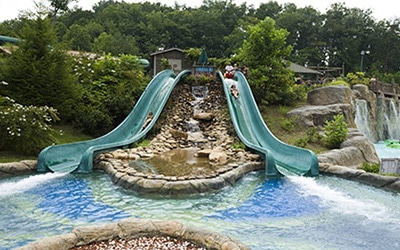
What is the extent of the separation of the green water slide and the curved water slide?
2585 mm

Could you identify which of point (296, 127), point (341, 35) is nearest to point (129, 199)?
point (296, 127)

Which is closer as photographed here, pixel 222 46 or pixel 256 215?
pixel 256 215

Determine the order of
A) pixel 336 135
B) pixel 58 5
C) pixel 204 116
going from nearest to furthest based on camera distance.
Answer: pixel 336 135 → pixel 204 116 → pixel 58 5

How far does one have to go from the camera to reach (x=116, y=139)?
9.20 m

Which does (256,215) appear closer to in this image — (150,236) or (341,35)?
(150,236)

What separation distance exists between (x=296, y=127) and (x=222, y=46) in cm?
3382

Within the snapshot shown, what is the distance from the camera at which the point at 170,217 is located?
494 centimetres

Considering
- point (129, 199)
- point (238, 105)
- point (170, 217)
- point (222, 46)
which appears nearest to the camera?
point (170, 217)

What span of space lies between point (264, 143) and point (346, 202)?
3521 millimetres

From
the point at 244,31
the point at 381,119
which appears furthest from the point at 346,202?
the point at 244,31

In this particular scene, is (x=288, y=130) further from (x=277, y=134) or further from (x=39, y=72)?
(x=39, y=72)

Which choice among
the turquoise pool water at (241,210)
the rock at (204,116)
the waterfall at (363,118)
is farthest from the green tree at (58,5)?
the turquoise pool water at (241,210)

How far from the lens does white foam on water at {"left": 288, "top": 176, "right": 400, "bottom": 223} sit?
209 inches

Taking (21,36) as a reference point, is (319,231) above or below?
below
